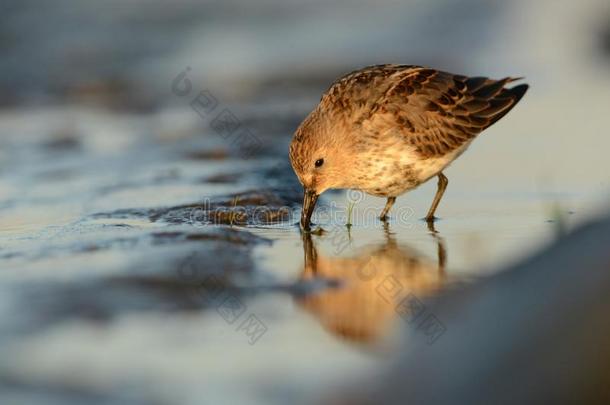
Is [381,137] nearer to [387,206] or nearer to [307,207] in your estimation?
[387,206]

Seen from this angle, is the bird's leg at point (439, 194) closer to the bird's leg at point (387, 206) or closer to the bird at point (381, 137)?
the bird at point (381, 137)

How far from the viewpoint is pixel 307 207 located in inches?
298

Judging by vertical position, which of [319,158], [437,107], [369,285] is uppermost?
[437,107]

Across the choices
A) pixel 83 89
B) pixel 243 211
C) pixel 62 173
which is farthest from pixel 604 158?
pixel 83 89

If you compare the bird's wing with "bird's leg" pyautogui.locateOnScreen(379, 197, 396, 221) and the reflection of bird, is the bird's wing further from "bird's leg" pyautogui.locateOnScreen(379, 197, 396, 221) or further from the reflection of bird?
the reflection of bird

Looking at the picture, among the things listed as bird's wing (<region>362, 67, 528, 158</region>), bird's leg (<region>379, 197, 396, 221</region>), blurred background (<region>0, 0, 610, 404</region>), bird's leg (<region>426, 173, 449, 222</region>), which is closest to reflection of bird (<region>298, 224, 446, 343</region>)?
blurred background (<region>0, 0, 610, 404</region>)

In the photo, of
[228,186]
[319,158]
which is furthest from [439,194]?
[228,186]

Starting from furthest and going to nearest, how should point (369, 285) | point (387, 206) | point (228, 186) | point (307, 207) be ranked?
point (228, 186) < point (387, 206) < point (307, 207) < point (369, 285)

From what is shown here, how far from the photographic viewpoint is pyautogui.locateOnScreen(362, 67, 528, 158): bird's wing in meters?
7.75

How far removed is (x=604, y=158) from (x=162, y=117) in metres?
4.58

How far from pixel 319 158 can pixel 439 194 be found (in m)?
0.97

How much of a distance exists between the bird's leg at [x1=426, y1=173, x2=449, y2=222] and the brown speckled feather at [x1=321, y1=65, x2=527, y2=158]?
259mm

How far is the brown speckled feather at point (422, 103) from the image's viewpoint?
775cm

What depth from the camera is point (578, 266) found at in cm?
392
